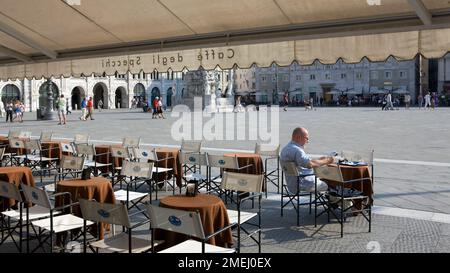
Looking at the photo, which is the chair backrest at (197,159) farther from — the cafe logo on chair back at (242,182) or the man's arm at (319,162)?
the cafe logo on chair back at (242,182)

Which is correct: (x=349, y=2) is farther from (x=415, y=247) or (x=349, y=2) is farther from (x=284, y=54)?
(x=415, y=247)

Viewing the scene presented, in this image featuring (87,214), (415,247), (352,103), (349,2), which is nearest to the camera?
(87,214)

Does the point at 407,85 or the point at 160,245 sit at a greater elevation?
the point at 407,85

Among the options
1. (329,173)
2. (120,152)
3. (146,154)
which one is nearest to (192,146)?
(146,154)

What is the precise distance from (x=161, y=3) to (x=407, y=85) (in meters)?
71.4

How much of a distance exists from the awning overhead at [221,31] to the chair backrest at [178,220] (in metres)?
3.65

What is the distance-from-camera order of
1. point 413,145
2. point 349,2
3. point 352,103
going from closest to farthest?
point 349,2
point 413,145
point 352,103

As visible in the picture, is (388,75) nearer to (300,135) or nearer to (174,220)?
(300,135)

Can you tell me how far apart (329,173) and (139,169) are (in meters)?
2.72

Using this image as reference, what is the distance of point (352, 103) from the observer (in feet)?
219

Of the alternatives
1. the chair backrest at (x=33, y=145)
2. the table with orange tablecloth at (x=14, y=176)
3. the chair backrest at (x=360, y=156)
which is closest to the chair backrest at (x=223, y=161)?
the chair backrest at (x=360, y=156)

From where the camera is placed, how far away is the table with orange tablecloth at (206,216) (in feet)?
15.0
